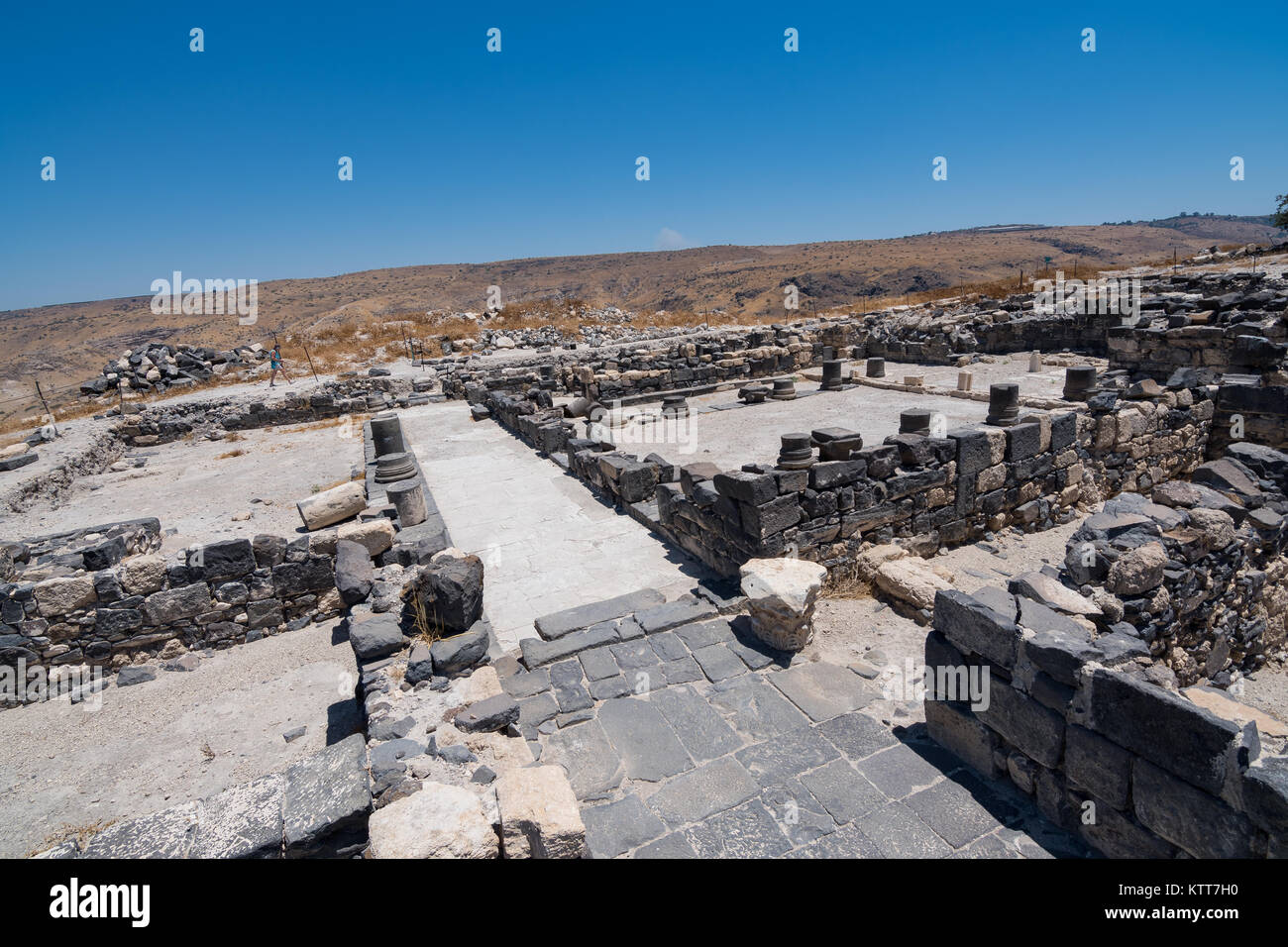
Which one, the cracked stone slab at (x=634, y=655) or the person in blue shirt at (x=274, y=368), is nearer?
the cracked stone slab at (x=634, y=655)

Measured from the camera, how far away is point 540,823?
3391 mm

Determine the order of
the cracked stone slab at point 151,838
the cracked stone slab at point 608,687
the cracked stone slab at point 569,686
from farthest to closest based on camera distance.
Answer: the cracked stone slab at point 608,687 → the cracked stone slab at point 569,686 → the cracked stone slab at point 151,838

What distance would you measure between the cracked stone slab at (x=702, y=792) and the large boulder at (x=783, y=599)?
1.60 m

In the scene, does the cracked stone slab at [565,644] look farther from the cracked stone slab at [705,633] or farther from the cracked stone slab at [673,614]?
the cracked stone slab at [705,633]

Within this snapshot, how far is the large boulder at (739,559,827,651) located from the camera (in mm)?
5715

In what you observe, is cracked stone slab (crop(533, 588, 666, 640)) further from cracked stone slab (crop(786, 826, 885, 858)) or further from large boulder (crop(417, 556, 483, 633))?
cracked stone slab (crop(786, 826, 885, 858))

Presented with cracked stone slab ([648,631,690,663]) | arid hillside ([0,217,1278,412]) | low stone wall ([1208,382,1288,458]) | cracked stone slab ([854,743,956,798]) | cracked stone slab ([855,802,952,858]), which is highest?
arid hillside ([0,217,1278,412])

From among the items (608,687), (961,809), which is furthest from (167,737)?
(961,809)

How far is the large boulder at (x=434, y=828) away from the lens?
324cm

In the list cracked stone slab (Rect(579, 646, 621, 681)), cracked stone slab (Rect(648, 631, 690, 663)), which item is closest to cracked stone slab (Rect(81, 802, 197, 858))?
cracked stone slab (Rect(579, 646, 621, 681))

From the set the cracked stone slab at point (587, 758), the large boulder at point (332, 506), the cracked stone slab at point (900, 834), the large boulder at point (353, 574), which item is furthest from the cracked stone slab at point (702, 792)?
the large boulder at point (332, 506)

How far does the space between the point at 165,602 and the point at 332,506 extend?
8.99ft

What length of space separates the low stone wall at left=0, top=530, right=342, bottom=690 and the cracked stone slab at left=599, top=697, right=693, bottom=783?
4.89 metres

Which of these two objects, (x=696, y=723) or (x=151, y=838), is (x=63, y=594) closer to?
(x=151, y=838)
